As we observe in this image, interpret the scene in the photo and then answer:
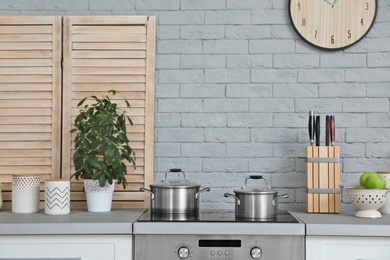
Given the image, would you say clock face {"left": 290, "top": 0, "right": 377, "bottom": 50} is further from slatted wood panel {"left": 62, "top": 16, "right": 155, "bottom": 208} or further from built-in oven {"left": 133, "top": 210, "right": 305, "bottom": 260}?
built-in oven {"left": 133, "top": 210, "right": 305, "bottom": 260}

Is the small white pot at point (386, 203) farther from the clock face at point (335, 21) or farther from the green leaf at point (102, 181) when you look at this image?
the green leaf at point (102, 181)

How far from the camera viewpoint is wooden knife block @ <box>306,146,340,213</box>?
3033 mm

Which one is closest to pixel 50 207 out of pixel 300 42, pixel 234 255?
pixel 234 255

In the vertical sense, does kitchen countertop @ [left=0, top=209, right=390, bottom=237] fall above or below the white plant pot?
below

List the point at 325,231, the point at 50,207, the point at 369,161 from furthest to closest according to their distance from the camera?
1. the point at 369,161
2. the point at 50,207
3. the point at 325,231

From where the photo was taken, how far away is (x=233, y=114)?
338cm

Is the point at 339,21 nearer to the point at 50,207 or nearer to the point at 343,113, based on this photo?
the point at 343,113

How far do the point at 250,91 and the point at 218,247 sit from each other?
110cm

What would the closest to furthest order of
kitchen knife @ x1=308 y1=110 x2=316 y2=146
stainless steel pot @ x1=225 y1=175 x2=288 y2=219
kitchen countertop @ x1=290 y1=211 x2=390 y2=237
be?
kitchen countertop @ x1=290 y1=211 x2=390 y2=237 < stainless steel pot @ x1=225 y1=175 x2=288 y2=219 < kitchen knife @ x1=308 y1=110 x2=316 y2=146

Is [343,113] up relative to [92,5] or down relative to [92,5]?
down

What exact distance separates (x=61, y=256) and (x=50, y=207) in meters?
0.38

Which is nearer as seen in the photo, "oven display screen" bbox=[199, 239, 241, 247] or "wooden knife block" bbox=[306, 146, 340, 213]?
"oven display screen" bbox=[199, 239, 241, 247]

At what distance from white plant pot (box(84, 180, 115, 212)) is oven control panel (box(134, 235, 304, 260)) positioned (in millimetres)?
442

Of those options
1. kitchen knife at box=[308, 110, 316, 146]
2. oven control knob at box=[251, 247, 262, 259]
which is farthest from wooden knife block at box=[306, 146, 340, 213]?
oven control knob at box=[251, 247, 262, 259]
